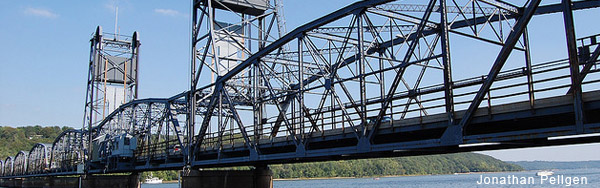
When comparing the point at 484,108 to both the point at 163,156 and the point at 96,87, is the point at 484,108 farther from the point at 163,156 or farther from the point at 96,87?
the point at 96,87

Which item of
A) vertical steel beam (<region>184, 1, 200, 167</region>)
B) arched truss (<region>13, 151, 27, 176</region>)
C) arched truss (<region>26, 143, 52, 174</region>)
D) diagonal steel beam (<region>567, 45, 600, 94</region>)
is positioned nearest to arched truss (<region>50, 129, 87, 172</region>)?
arched truss (<region>26, 143, 52, 174</region>)

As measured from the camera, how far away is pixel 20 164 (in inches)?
4579

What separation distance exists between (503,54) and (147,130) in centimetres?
4021

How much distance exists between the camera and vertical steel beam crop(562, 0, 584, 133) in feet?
49.6

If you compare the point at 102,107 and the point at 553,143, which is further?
the point at 102,107

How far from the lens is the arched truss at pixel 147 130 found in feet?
140

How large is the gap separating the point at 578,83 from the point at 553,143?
4163 mm

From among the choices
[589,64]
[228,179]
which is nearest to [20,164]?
[228,179]

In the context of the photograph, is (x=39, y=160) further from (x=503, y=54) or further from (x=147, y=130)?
(x=503, y=54)

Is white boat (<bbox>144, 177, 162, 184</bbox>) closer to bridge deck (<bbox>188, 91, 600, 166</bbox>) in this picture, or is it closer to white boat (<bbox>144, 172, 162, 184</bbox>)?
white boat (<bbox>144, 172, 162, 184</bbox>)

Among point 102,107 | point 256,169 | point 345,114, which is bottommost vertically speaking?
point 256,169

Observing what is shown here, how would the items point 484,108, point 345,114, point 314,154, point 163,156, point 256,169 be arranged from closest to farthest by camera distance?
point 484,108
point 345,114
point 314,154
point 256,169
point 163,156

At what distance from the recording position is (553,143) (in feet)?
61.4

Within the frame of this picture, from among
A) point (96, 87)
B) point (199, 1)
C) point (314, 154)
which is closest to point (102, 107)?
point (96, 87)
